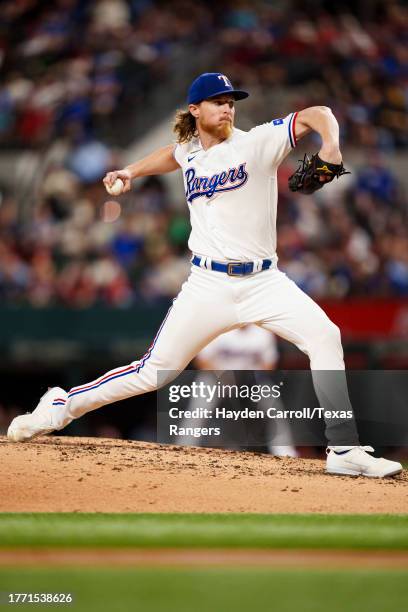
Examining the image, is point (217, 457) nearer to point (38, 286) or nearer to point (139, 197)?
point (38, 286)

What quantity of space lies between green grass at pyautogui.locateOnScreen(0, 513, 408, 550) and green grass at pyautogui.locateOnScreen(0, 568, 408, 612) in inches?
20.7

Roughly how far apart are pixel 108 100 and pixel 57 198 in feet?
6.93

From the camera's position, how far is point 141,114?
13.9 meters

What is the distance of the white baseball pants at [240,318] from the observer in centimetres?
559

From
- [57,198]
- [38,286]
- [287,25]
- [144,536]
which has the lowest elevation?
[144,536]

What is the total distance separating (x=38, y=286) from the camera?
11141 millimetres

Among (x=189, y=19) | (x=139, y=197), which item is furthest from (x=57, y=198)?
(x=189, y=19)

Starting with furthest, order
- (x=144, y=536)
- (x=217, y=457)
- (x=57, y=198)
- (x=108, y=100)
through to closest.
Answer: (x=108, y=100) → (x=57, y=198) → (x=217, y=457) → (x=144, y=536)

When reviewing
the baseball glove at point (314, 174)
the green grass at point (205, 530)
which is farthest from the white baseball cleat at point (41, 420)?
the baseball glove at point (314, 174)

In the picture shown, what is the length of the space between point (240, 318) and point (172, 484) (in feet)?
3.02

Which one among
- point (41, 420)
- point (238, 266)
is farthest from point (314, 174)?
point (41, 420)

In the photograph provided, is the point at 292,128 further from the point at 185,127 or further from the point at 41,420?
the point at 41,420

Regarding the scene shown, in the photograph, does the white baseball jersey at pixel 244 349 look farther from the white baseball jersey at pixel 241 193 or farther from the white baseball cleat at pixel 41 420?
the white baseball jersey at pixel 241 193

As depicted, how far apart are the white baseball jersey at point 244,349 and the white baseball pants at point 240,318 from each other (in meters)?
3.17
